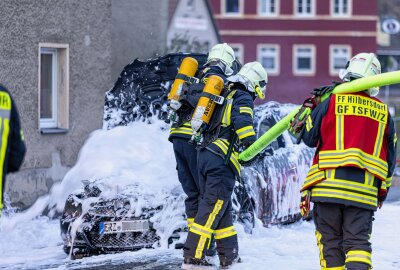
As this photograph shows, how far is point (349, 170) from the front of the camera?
23.4ft

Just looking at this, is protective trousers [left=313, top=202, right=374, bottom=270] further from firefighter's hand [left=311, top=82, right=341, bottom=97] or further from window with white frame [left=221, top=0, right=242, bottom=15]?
window with white frame [left=221, top=0, right=242, bottom=15]

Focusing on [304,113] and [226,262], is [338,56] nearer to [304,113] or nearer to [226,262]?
[226,262]

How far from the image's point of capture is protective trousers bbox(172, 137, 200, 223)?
9086 mm

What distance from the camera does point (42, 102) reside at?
15.5 m

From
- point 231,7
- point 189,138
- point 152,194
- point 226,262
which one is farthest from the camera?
point 231,7

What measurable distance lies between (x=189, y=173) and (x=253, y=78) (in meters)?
1.08

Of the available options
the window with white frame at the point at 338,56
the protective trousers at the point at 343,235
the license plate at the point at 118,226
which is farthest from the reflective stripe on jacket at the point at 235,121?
the window with white frame at the point at 338,56

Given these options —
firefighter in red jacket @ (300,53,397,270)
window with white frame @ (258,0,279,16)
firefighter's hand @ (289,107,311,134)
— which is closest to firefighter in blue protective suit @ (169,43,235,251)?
firefighter's hand @ (289,107,311,134)

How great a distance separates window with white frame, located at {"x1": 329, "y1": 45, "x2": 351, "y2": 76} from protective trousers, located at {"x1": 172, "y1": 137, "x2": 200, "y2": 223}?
170 ft

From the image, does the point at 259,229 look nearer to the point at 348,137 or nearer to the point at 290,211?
the point at 290,211

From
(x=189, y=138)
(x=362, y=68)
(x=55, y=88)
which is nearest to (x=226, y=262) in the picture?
(x=189, y=138)

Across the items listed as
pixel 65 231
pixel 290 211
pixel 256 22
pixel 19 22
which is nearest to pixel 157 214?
pixel 65 231

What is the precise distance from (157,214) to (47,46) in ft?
20.2

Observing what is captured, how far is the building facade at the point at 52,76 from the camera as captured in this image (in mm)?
14344
